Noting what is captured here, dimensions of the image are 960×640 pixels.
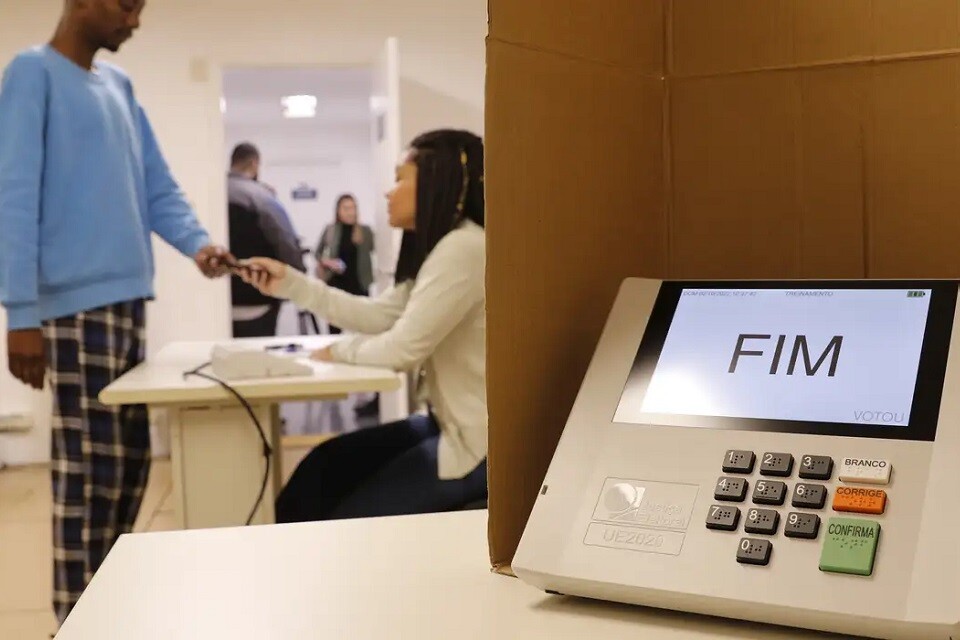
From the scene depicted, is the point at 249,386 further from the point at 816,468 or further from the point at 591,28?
the point at 816,468

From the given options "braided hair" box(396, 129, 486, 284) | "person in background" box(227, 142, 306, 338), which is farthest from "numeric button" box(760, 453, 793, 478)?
"person in background" box(227, 142, 306, 338)

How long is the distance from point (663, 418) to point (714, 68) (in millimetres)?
286

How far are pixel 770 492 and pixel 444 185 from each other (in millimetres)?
1755

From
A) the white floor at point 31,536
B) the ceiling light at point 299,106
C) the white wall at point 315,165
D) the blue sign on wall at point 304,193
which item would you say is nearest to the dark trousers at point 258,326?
the white floor at point 31,536

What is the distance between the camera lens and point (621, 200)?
0.68m

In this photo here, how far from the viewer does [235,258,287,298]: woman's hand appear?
2363 millimetres

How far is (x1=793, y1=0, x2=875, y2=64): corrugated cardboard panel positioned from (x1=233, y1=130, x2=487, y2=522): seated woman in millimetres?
1273

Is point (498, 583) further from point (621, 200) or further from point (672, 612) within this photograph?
point (621, 200)

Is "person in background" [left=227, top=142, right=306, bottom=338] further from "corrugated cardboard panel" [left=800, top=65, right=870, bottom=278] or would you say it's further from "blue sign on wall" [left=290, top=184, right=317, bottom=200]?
"corrugated cardboard panel" [left=800, top=65, right=870, bottom=278]

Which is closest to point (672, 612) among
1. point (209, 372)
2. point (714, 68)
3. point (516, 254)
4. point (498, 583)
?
point (498, 583)

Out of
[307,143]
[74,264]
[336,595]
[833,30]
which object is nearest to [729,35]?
[833,30]

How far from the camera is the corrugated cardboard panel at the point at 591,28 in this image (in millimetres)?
591

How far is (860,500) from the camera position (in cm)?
47

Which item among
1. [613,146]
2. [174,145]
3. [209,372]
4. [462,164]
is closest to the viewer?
[613,146]
